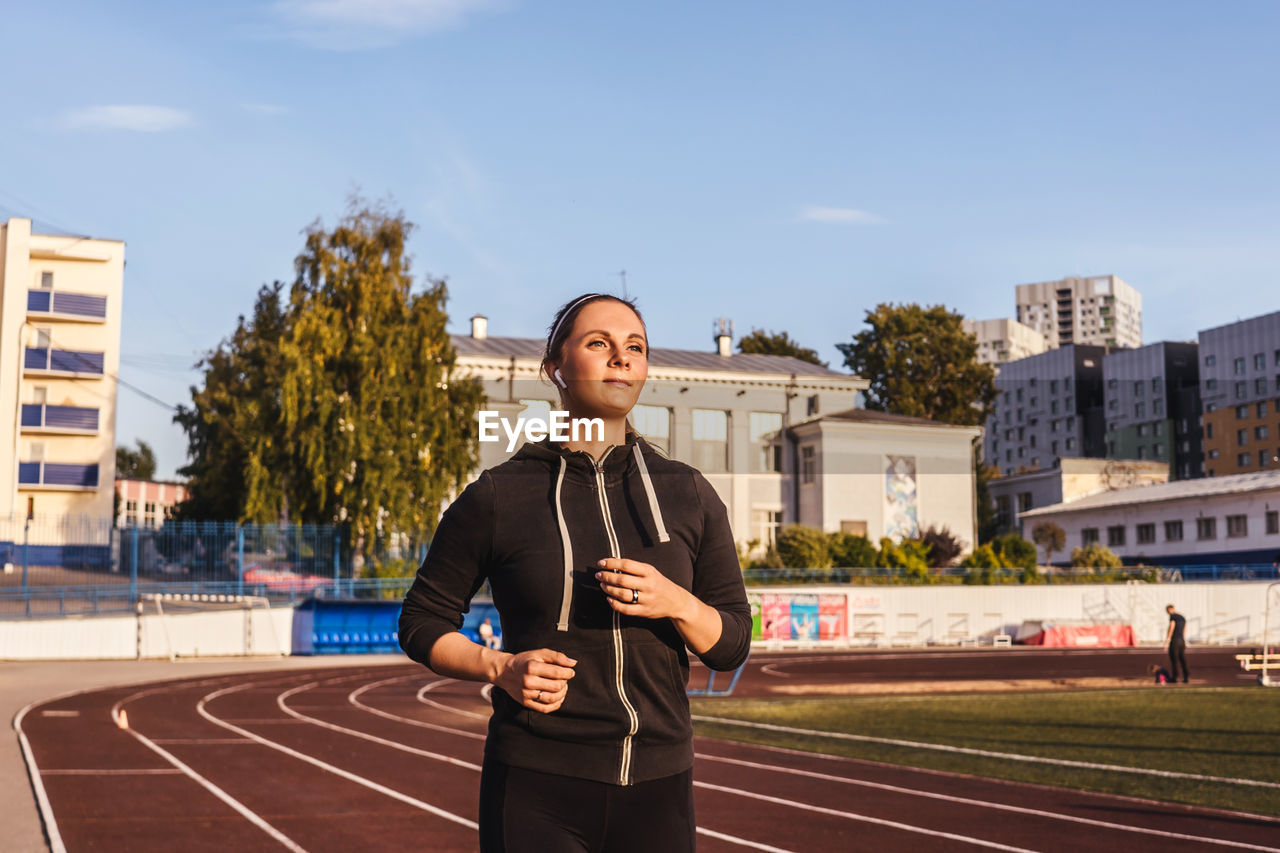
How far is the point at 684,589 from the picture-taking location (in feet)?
7.89

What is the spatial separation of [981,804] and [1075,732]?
7004 millimetres

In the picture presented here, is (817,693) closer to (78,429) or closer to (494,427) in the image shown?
(494,427)

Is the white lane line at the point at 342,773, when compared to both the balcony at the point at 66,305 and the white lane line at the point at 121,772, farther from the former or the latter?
the balcony at the point at 66,305

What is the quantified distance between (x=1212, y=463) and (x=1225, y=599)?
203 ft

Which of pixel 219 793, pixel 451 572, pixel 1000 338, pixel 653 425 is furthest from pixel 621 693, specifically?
pixel 1000 338

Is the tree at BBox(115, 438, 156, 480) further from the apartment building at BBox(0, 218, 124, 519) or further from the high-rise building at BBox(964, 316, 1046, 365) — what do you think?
the high-rise building at BBox(964, 316, 1046, 365)

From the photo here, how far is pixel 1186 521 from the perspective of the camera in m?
61.5

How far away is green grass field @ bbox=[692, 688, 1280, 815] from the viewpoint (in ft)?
42.0

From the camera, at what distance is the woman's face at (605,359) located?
248cm

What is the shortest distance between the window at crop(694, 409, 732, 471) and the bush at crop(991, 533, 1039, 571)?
463 inches

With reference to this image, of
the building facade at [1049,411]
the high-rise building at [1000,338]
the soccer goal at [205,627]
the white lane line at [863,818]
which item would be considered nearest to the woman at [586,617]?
the white lane line at [863,818]

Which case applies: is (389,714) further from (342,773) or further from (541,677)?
(541,677)

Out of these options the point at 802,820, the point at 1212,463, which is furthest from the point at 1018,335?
the point at 802,820

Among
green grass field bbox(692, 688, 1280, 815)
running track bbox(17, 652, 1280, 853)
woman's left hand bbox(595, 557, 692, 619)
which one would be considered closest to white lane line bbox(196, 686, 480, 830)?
running track bbox(17, 652, 1280, 853)
